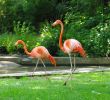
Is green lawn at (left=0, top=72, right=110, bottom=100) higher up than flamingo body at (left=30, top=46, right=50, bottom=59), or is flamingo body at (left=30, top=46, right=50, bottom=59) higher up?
flamingo body at (left=30, top=46, right=50, bottom=59)

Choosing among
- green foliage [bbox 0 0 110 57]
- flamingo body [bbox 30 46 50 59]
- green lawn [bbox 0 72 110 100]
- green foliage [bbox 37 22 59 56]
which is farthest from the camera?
green foliage [bbox 37 22 59 56]

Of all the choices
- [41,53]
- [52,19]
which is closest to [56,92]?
[41,53]

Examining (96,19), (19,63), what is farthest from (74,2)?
(19,63)

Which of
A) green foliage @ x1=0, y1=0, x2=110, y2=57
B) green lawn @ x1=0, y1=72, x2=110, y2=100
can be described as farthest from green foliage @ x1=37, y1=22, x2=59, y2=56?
green lawn @ x1=0, y1=72, x2=110, y2=100

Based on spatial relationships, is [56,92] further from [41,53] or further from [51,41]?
[51,41]

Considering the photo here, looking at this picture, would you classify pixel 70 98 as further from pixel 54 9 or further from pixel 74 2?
pixel 54 9

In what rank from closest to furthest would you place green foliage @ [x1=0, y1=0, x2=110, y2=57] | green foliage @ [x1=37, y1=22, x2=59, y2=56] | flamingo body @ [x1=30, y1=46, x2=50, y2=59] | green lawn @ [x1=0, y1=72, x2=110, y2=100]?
green lawn @ [x1=0, y1=72, x2=110, y2=100] → flamingo body @ [x1=30, y1=46, x2=50, y2=59] → green foliage @ [x1=0, y1=0, x2=110, y2=57] → green foliage @ [x1=37, y1=22, x2=59, y2=56]

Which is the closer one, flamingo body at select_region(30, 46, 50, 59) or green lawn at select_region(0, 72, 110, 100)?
green lawn at select_region(0, 72, 110, 100)

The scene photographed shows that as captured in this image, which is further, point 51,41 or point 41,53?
point 51,41

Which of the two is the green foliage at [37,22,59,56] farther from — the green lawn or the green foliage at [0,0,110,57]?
the green lawn

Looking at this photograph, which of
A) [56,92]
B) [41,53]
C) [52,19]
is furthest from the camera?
[52,19]

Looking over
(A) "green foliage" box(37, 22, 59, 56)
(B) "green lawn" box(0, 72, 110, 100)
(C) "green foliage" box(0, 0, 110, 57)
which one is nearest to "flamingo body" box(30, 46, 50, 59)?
(B) "green lawn" box(0, 72, 110, 100)

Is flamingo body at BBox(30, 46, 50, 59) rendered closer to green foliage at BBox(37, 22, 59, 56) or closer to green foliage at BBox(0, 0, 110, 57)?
green foliage at BBox(0, 0, 110, 57)

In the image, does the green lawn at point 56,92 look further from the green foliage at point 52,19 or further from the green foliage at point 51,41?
the green foliage at point 51,41
